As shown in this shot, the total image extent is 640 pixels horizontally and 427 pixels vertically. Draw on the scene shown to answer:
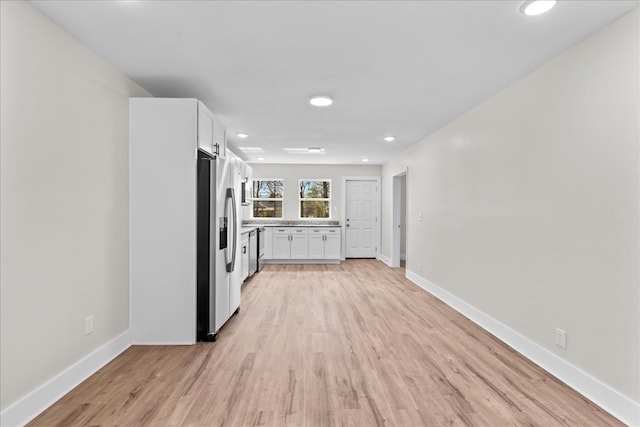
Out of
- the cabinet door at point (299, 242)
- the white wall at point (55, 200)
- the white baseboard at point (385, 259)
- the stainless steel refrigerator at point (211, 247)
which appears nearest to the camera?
the white wall at point (55, 200)

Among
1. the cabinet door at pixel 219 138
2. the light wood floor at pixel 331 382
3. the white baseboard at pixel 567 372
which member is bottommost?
the light wood floor at pixel 331 382

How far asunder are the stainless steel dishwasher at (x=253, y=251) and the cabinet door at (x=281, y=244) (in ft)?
3.39

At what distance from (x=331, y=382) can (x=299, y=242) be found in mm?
5391

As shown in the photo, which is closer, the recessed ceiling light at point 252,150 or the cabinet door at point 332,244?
the recessed ceiling light at point 252,150

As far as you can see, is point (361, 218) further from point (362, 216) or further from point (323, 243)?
point (323, 243)

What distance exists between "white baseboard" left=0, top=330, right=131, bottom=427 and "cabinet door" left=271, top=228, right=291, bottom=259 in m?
4.78

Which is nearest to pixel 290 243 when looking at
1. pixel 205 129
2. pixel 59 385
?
pixel 205 129

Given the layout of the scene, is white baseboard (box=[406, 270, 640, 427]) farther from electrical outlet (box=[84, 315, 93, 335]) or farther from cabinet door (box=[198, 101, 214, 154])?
electrical outlet (box=[84, 315, 93, 335])

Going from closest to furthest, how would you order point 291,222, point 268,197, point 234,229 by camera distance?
point 234,229
point 291,222
point 268,197

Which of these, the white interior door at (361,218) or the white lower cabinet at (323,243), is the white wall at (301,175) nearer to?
the white interior door at (361,218)

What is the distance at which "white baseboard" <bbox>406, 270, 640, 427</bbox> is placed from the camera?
2.00 m

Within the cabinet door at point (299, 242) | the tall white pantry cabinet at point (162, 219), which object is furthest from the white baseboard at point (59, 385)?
the cabinet door at point (299, 242)

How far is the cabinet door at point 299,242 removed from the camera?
25.4 ft

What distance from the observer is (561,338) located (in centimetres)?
251
